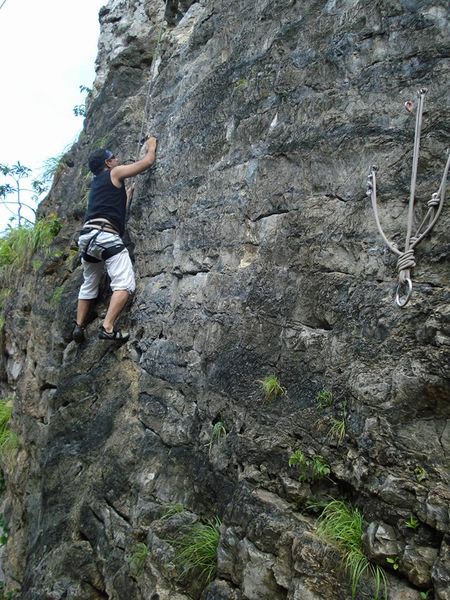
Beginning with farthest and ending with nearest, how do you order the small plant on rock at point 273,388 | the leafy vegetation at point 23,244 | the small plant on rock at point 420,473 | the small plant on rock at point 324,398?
the leafy vegetation at point 23,244 → the small plant on rock at point 273,388 → the small plant on rock at point 324,398 → the small plant on rock at point 420,473

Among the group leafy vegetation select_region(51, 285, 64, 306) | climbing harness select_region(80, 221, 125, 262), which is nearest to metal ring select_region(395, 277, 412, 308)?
climbing harness select_region(80, 221, 125, 262)

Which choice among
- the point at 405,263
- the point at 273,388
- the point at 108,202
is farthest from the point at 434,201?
the point at 108,202

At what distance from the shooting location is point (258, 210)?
191 inches

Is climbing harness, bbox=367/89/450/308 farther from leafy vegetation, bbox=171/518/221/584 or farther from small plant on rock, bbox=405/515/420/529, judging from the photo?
leafy vegetation, bbox=171/518/221/584

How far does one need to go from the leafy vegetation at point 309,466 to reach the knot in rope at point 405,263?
125 centimetres

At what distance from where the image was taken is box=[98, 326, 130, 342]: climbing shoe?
598cm

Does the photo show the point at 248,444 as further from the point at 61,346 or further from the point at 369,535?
the point at 61,346

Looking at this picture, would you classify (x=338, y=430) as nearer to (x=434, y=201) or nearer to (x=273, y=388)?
(x=273, y=388)

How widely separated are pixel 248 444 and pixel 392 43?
3065 mm

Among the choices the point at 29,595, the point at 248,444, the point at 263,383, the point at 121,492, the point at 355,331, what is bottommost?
the point at 29,595

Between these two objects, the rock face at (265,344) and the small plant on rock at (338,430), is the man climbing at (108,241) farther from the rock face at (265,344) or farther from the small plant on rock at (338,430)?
the small plant on rock at (338,430)

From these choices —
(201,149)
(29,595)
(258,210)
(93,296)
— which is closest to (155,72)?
(201,149)

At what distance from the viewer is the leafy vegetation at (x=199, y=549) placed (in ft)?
13.0

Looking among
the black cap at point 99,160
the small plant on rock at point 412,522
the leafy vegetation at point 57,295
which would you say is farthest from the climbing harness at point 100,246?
the small plant on rock at point 412,522
